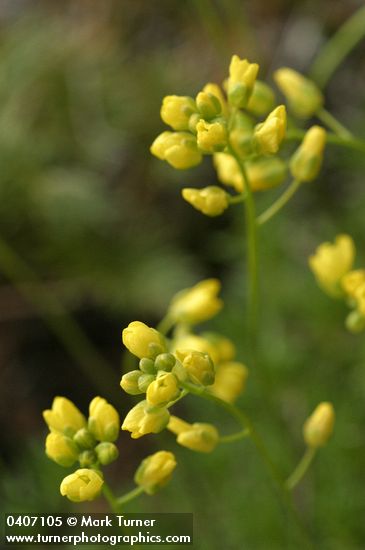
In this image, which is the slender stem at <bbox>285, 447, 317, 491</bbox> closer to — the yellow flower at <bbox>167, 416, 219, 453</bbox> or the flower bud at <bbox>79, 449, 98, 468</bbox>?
the yellow flower at <bbox>167, 416, 219, 453</bbox>

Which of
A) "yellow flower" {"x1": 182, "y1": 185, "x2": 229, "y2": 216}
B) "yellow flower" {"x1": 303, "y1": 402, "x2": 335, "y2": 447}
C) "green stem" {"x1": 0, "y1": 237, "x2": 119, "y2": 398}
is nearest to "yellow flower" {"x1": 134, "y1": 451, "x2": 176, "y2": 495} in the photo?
"yellow flower" {"x1": 303, "y1": 402, "x2": 335, "y2": 447}

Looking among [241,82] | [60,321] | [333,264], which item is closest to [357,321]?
[333,264]

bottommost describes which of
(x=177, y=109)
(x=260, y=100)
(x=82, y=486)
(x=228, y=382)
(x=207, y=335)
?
(x=82, y=486)

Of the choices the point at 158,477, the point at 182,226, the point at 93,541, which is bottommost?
the point at 158,477

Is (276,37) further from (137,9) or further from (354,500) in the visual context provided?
(354,500)

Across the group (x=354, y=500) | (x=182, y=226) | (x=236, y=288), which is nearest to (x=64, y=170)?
(x=182, y=226)

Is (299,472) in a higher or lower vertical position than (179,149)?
lower

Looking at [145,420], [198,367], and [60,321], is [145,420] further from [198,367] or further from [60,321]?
[60,321]
